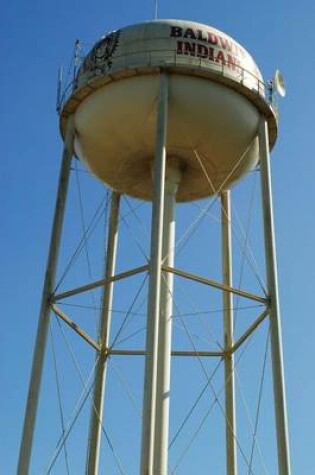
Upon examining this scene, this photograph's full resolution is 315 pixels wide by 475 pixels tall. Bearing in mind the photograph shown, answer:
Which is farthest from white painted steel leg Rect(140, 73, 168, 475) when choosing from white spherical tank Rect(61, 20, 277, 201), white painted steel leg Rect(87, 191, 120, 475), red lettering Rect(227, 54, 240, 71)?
white painted steel leg Rect(87, 191, 120, 475)

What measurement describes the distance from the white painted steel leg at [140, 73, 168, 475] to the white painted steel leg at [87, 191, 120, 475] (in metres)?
2.66

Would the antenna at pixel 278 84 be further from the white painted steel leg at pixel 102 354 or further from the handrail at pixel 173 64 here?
the white painted steel leg at pixel 102 354

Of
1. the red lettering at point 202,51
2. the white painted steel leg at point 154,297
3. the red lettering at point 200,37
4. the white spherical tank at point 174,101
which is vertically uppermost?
the red lettering at point 200,37

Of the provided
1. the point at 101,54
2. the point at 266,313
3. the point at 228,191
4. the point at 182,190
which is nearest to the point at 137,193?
the point at 182,190

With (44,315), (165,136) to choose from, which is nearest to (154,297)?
(44,315)

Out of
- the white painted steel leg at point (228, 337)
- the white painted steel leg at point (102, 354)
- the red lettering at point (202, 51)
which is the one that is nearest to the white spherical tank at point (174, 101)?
the red lettering at point (202, 51)

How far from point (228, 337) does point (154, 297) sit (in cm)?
427

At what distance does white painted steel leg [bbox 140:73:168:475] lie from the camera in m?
11.2

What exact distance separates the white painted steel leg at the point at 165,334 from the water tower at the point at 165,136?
21 mm

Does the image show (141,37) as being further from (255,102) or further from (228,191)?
(228,191)

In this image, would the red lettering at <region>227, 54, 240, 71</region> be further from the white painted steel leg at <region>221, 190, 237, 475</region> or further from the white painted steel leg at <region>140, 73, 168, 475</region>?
the white painted steel leg at <region>221, 190, 237, 475</region>

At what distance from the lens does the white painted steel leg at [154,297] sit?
1125 centimetres

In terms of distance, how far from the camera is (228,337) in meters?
16.0

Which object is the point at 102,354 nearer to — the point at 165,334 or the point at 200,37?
the point at 165,334
